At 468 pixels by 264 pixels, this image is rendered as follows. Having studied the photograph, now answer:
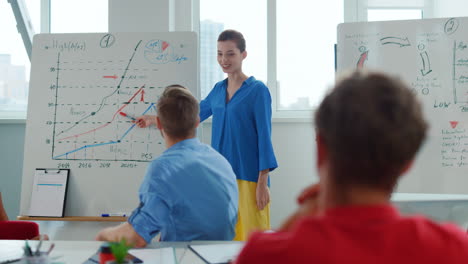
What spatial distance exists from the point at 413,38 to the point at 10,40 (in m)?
3.06

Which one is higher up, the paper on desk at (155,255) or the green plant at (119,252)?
the green plant at (119,252)

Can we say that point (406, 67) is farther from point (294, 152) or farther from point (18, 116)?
point (18, 116)

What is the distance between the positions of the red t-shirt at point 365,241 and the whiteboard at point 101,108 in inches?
89.0

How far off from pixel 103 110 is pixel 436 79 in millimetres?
2034

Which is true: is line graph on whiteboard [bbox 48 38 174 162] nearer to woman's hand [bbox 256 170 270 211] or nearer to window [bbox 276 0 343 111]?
woman's hand [bbox 256 170 270 211]

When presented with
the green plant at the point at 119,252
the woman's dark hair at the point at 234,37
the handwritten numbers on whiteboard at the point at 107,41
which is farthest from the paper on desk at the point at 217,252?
the handwritten numbers on whiteboard at the point at 107,41

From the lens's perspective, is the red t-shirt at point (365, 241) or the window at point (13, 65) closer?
the red t-shirt at point (365, 241)

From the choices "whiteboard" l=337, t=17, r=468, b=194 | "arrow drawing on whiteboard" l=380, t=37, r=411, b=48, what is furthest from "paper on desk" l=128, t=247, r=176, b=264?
"arrow drawing on whiteboard" l=380, t=37, r=411, b=48

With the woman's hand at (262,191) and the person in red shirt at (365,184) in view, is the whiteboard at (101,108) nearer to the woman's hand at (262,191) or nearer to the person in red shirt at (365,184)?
A: the woman's hand at (262,191)

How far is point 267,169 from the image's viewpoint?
8.89 feet

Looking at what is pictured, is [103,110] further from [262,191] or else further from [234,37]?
[262,191]

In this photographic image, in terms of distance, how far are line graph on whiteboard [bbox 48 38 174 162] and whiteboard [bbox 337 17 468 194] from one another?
1.36 meters

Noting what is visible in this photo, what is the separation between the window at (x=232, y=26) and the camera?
381cm

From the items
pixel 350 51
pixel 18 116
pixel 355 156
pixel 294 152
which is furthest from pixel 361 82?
pixel 18 116
